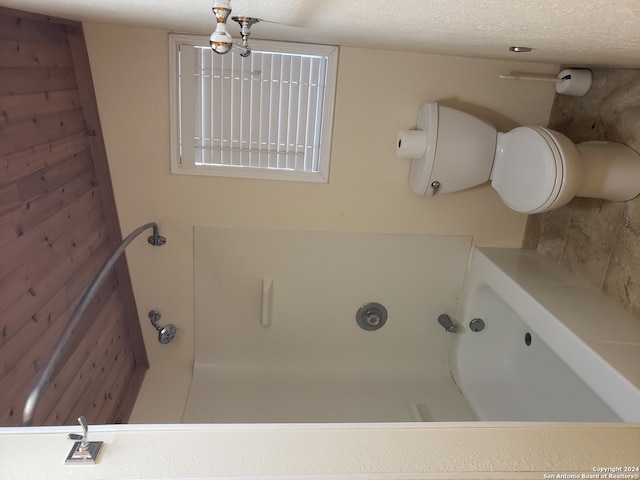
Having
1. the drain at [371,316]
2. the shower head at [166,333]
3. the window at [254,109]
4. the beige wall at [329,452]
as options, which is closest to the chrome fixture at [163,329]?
the shower head at [166,333]

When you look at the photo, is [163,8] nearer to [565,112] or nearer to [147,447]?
[147,447]

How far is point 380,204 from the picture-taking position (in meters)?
2.35

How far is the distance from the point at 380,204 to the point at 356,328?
0.66 meters

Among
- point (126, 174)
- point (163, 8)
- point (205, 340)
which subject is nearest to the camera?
point (163, 8)

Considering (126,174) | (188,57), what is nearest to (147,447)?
(126,174)

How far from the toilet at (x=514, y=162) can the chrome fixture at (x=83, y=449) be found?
158 centimetres

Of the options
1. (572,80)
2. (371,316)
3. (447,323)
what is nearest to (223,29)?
(572,80)

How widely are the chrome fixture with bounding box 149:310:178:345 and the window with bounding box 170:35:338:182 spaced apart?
0.72m

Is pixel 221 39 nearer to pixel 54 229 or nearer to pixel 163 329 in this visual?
pixel 54 229

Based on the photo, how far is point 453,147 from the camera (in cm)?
212

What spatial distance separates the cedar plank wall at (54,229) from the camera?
1.43 metres

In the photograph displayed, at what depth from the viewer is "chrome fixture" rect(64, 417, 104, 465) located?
1.01 metres

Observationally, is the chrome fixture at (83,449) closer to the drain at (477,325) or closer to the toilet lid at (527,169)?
the toilet lid at (527,169)

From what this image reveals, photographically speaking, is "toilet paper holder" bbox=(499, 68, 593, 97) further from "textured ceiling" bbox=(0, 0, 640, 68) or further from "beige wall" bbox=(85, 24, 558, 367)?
"textured ceiling" bbox=(0, 0, 640, 68)
